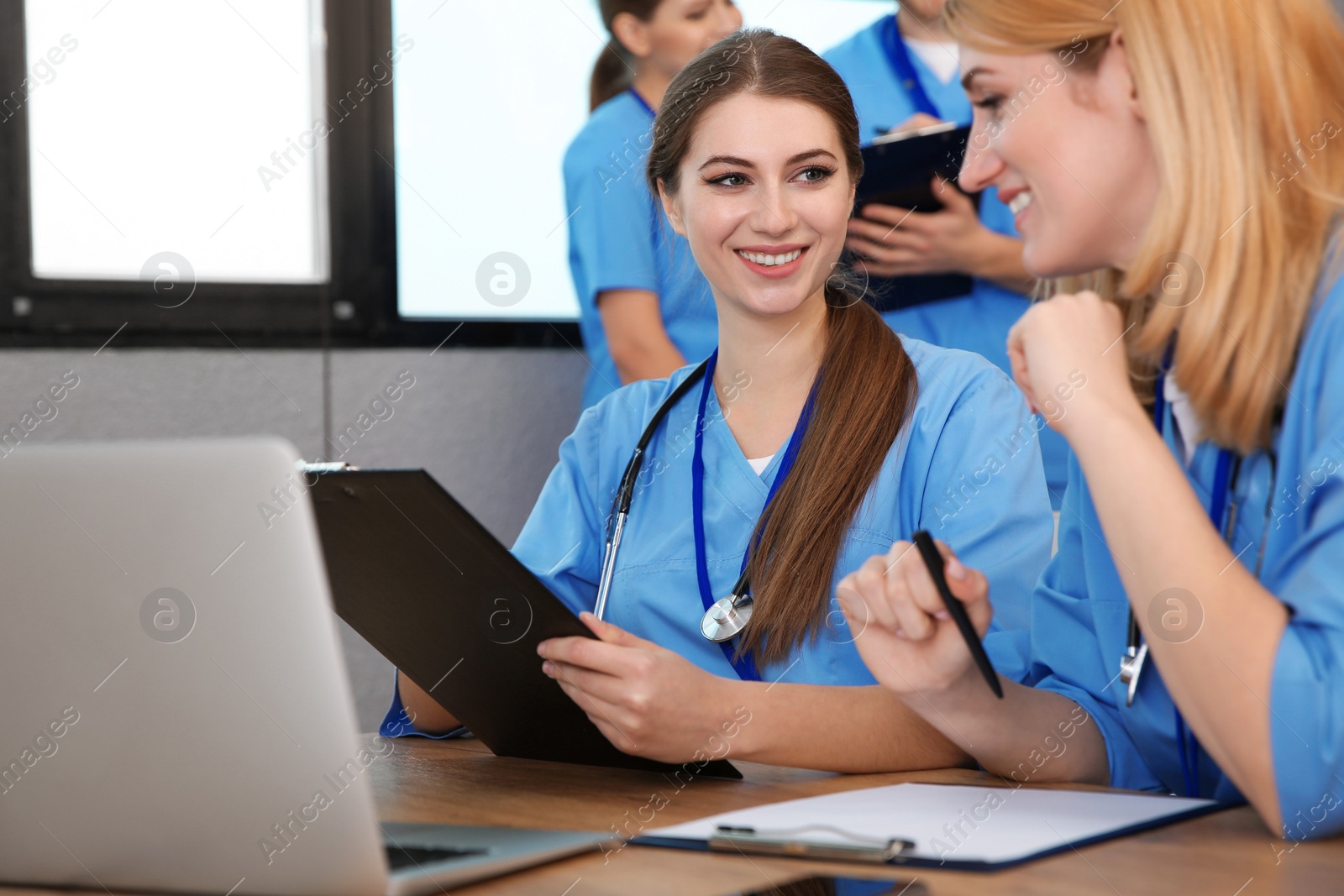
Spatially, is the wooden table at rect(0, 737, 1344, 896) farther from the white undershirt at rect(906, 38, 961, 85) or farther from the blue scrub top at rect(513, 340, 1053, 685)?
the white undershirt at rect(906, 38, 961, 85)

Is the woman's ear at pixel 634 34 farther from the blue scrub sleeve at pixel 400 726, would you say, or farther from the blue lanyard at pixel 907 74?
the blue scrub sleeve at pixel 400 726

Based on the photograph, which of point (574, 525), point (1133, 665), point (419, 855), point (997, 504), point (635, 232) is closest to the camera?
point (419, 855)

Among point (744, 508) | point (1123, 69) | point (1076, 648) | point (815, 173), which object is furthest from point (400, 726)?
point (1123, 69)

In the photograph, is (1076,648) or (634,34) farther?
(634,34)

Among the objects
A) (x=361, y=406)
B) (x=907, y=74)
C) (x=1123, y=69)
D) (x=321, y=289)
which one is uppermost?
(x=907, y=74)

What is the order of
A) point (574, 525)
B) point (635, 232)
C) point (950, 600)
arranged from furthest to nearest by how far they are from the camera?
point (635, 232) → point (574, 525) → point (950, 600)

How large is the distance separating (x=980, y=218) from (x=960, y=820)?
5.29 feet

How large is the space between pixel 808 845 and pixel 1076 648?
42 cm

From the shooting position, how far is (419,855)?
731mm

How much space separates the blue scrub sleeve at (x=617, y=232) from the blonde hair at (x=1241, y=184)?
131cm

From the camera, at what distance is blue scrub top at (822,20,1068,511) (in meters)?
2.17

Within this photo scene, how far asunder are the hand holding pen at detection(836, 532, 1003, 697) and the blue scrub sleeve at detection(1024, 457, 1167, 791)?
13 cm

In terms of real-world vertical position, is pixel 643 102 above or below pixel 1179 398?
above

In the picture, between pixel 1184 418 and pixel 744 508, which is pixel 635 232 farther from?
pixel 1184 418
